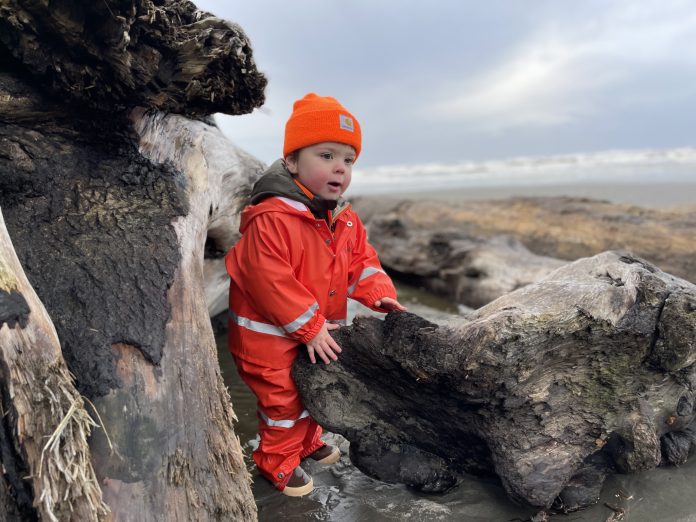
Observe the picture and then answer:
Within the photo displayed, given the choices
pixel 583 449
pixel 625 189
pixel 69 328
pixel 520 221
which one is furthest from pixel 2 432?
pixel 625 189

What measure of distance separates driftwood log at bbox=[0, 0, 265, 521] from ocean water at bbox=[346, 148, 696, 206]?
41.7 feet

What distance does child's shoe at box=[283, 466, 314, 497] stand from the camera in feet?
8.41

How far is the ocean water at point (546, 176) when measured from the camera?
15.9m

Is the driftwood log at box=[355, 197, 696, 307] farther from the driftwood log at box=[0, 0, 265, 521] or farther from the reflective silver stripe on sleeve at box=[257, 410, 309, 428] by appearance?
the driftwood log at box=[0, 0, 265, 521]

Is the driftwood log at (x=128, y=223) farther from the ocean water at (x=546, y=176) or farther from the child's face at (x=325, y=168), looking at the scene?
the ocean water at (x=546, y=176)

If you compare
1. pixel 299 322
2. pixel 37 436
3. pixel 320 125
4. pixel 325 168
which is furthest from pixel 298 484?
pixel 320 125

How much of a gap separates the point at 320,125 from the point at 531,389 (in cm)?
164

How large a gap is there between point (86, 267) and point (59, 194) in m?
0.46

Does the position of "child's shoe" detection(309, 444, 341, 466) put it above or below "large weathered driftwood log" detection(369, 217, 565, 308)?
below

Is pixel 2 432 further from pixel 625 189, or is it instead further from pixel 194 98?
pixel 625 189

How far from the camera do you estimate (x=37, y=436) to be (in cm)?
154

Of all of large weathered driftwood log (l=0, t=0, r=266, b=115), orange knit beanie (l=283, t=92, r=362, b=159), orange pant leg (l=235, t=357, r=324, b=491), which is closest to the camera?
large weathered driftwood log (l=0, t=0, r=266, b=115)

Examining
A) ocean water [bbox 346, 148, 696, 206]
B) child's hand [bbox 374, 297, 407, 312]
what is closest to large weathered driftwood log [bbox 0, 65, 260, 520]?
child's hand [bbox 374, 297, 407, 312]

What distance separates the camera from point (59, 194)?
2312 millimetres
